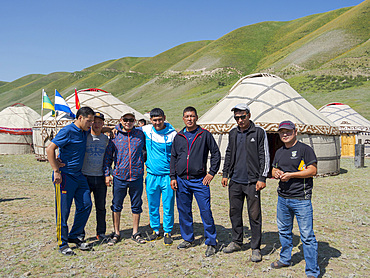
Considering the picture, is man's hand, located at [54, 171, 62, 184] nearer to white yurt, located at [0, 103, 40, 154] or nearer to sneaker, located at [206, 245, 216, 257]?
sneaker, located at [206, 245, 216, 257]

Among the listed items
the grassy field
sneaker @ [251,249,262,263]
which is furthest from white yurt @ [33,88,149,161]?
sneaker @ [251,249,262,263]

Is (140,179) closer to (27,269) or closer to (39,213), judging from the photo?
(27,269)

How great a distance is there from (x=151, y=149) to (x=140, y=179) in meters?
0.46

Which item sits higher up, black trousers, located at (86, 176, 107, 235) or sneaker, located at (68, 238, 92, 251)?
black trousers, located at (86, 176, 107, 235)

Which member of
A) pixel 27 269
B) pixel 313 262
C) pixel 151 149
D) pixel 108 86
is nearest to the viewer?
pixel 313 262

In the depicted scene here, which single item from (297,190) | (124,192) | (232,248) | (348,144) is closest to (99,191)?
(124,192)

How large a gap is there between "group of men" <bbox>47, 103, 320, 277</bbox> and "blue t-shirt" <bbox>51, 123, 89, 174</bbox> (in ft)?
0.04

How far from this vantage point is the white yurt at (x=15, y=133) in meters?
17.4

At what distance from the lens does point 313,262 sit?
9.79ft

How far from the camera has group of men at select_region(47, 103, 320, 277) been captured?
10.1 ft

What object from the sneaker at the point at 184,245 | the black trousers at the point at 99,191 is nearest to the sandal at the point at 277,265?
the sneaker at the point at 184,245

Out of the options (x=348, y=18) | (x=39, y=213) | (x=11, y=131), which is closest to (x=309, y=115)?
(x=39, y=213)

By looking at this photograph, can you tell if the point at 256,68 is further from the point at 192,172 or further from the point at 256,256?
→ the point at 256,256

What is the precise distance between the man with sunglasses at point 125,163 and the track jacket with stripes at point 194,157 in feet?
1.69
